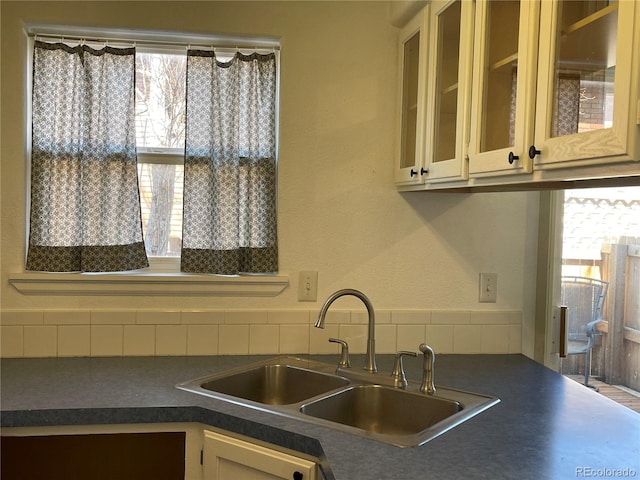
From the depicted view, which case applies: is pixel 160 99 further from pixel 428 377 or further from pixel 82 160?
pixel 428 377

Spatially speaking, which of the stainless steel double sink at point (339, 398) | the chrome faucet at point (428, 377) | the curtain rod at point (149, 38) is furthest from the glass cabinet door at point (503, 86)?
the curtain rod at point (149, 38)

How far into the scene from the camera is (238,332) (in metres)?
2.36

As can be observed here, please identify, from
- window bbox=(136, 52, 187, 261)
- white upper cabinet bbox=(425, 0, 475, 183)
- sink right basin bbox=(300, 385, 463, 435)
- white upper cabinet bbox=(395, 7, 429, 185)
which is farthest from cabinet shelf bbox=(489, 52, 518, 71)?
window bbox=(136, 52, 187, 261)

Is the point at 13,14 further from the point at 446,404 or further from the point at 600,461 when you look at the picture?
the point at 600,461

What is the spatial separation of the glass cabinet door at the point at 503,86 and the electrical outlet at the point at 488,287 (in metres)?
0.85

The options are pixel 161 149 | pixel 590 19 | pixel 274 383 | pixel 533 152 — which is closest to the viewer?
pixel 590 19

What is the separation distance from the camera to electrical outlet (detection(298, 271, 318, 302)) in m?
2.41

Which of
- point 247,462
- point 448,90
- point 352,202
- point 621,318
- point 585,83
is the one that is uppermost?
point 448,90

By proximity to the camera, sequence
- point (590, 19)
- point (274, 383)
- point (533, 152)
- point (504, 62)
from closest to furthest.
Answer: point (590, 19) → point (533, 152) → point (504, 62) → point (274, 383)

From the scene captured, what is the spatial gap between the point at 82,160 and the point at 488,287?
1.64m

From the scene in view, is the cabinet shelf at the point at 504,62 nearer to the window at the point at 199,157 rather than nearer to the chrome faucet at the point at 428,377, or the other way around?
the chrome faucet at the point at 428,377

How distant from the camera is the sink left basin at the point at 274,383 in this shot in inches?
81.5

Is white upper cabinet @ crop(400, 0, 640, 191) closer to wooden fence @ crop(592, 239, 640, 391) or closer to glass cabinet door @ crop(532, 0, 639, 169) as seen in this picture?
glass cabinet door @ crop(532, 0, 639, 169)

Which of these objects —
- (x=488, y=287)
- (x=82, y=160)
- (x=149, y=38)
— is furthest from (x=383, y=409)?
(x=149, y=38)
